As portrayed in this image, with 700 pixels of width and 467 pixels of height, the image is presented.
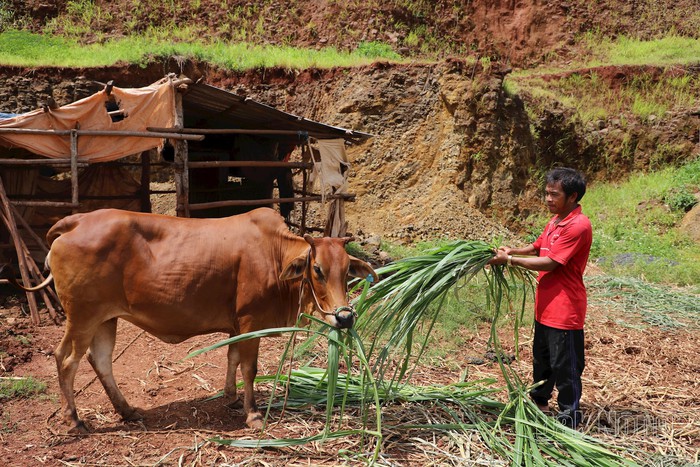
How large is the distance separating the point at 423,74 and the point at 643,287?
8.74m

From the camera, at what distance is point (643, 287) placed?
893 cm

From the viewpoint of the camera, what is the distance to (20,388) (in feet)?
17.4

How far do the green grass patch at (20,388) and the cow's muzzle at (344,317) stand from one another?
3132 millimetres

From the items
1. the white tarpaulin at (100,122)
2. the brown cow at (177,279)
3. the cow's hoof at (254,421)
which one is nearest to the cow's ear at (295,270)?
the brown cow at (177,279)

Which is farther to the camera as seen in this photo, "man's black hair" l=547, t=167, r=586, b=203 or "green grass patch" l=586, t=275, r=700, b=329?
"green grass patch" l=586, t=275, r=700, b=329

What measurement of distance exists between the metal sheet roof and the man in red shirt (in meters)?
5.88

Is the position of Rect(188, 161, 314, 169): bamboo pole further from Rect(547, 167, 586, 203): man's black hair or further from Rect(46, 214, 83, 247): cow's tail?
Rect(547, 167, 586, 203): man's black hair

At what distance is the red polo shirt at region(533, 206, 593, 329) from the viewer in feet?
14.0

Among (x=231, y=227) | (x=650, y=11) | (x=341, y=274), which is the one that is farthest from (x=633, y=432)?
(x=650, y=11)

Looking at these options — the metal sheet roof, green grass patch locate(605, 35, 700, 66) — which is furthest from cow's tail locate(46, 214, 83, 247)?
green grass patch locate(605, 35, 700, 66)

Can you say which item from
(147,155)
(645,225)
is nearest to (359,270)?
(147,155)

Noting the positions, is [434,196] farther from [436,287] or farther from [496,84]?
[436,287]

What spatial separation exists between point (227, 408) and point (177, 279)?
1188mm

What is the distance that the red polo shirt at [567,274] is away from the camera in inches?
168
